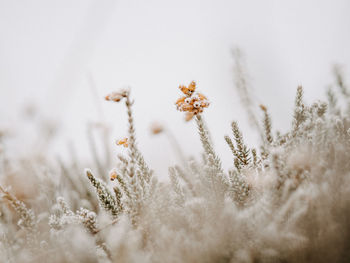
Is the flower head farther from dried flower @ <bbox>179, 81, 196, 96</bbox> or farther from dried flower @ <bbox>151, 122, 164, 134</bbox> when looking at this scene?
dried flower @ <bbox>151, 122, 164, 134</bbox>

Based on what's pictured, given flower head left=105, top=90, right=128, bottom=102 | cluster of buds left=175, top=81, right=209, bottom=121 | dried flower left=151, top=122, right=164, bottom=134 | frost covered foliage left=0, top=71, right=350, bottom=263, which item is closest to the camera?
frost covered foliage left=0, top=71, right=350, bottom=263

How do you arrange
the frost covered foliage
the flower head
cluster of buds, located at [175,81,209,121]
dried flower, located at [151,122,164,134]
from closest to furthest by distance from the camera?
1. the frost covered foliage
2. the flower head
3. cluster of buds, located at [175,81,209,121]
4. dried flower, located at [151,122,164,134]

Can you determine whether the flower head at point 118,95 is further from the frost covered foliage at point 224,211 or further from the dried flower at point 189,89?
the dried flower at point 189,89

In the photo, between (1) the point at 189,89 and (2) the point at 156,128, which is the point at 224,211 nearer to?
(1) the point at 189,89

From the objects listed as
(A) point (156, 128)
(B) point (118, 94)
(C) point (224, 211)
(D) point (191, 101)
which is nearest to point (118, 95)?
(B) point (118, 94)

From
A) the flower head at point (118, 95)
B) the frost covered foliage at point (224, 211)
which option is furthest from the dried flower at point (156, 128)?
the flower head at point (118, 95)

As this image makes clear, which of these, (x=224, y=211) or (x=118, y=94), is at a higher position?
(x=118, y=94)

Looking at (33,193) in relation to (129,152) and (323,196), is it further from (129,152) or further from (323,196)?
(323,196)

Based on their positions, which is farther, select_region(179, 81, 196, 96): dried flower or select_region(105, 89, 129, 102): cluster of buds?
select_region(179, 81, 196, 96): dried flower

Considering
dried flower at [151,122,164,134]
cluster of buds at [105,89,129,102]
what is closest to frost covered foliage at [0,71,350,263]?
cluster of buds at [105,89,129,102]
